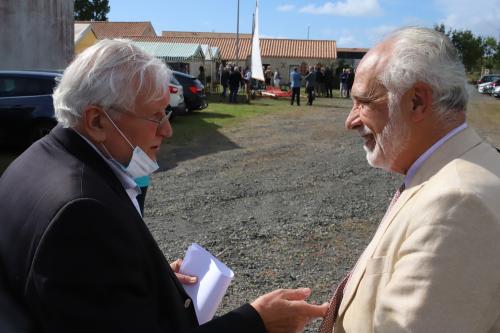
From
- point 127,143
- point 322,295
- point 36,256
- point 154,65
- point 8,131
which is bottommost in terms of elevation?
point 322,295

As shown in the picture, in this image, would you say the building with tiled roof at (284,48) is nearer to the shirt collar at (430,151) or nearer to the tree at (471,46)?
the tree at (471,46)

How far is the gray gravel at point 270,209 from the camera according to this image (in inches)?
187

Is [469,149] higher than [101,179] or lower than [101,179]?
higher

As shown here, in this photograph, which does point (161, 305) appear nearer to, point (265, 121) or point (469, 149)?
point (469, 149)

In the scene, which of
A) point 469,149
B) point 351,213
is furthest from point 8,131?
point 469,149

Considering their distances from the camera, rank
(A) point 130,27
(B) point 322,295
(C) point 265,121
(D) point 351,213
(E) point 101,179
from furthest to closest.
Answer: (A) point 130,27 → (C) point 265,121 → (D) point 351,213 → (B) point 322,295 → (E) point 101,179

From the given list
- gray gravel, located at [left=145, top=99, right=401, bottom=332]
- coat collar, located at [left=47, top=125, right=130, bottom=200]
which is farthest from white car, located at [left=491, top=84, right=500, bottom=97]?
coat collar, located at [left=47, top=125, right=130, bottom=200]

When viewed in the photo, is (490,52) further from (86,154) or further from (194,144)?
(86,154)

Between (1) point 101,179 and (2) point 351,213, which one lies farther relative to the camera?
(2) point 351,213

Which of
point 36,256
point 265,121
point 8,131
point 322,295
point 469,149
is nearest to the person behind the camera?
point 36,256

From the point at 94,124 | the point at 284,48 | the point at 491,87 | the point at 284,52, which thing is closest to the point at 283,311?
the point at 94,124

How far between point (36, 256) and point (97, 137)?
46cm

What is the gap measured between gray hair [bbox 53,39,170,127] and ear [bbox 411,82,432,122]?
2.78 feet

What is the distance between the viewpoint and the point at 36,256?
1.40 m
